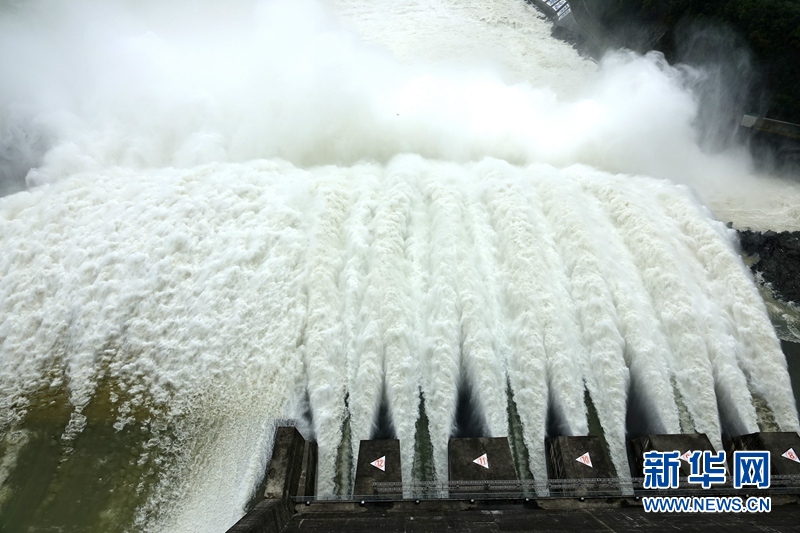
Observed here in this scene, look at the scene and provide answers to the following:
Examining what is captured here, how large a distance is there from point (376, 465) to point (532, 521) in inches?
106

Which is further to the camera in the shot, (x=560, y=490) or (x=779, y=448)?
(x=779, y=448)

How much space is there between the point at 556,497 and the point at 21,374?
1143cm

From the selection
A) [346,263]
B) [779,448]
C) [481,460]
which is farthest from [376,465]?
[779,448]

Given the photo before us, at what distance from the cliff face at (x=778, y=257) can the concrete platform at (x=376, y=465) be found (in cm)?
1147

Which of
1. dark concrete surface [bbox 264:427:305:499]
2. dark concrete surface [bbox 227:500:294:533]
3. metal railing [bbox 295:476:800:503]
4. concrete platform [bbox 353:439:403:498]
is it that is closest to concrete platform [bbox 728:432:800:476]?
metal railing [bbox 295:476:800:503]

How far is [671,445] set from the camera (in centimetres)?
830

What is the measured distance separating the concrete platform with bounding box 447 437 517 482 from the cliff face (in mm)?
9768

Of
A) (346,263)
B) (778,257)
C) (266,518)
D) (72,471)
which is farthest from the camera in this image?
(778,257)

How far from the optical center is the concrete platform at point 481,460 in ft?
25.8

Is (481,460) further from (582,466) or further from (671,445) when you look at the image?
(671,445)

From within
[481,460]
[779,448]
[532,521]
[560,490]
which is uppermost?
[779,448]

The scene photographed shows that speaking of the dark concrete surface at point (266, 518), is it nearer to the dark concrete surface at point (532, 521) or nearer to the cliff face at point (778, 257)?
the dark concrete surface at point (532, 521)

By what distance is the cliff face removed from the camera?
12477mm

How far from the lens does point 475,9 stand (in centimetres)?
2591
